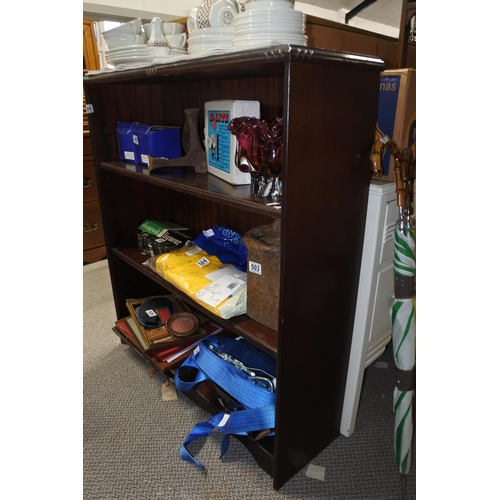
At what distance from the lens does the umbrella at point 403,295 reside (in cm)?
103

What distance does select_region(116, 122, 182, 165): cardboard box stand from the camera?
1522mm

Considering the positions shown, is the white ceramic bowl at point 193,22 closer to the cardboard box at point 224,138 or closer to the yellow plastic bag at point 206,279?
the cardboard box at point 224,138

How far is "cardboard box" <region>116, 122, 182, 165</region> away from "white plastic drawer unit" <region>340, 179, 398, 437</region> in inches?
34.0

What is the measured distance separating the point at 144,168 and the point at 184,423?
1.04 m

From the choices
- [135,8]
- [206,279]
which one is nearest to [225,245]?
[206,279]

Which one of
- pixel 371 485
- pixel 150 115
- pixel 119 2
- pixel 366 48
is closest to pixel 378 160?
pixel 366 48

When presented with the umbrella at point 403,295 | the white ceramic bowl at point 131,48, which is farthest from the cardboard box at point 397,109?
the white ceramic bowl at point 131,48

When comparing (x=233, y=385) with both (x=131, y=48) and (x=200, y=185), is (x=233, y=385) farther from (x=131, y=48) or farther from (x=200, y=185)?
(x=131, y=48)

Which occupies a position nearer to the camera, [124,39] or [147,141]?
[124,39]

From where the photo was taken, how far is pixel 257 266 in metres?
1.15

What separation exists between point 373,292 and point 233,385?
584 mm

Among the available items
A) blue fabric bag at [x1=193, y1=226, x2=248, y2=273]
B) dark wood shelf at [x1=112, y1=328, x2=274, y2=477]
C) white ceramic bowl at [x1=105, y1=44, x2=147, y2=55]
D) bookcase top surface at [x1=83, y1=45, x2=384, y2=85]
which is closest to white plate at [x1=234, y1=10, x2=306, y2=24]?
bookcase top surface at [x1=83, y1=45, x2=384, y2=85]

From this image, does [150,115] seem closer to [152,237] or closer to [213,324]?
[152,237]

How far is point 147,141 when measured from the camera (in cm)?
151
